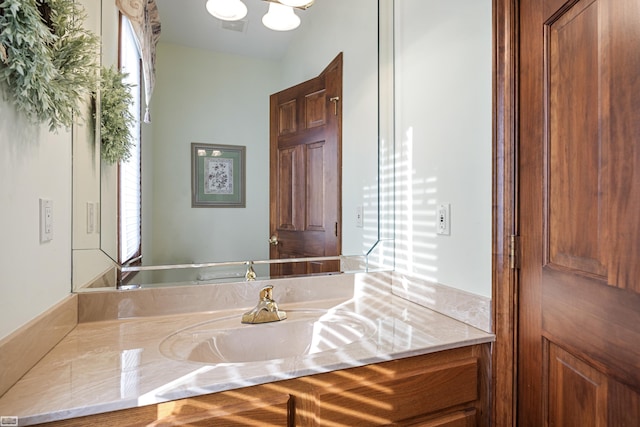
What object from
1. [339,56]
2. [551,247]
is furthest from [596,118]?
[339,56]

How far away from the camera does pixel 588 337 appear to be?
808 millimetres

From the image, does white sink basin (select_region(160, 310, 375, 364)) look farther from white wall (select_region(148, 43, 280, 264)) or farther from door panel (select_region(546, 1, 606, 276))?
door panel (select_region(546, 1, 606, 276))

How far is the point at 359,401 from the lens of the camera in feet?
2.87

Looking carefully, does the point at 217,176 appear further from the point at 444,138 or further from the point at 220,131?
the point at 444,138

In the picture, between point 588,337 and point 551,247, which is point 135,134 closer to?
point 551,247

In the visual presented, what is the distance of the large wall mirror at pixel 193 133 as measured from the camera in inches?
45.5

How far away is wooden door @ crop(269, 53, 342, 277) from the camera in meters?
1.43

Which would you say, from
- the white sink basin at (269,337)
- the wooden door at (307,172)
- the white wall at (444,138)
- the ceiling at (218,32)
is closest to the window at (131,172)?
the ceiling at (218,32)

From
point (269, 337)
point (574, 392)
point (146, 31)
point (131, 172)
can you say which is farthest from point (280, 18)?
point (574, 392)

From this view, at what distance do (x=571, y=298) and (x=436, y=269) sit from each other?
0.47 metres

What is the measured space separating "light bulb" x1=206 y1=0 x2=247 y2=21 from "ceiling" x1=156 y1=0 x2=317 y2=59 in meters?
0.02

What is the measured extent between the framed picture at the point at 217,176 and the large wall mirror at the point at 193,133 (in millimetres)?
22

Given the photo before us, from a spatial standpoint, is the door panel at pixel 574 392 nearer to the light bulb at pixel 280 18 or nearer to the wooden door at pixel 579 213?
the wooden door at pixel 579 213

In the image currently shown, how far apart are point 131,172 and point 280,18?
34.5 inches
